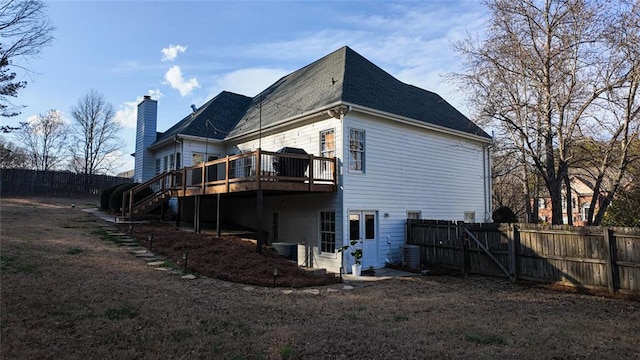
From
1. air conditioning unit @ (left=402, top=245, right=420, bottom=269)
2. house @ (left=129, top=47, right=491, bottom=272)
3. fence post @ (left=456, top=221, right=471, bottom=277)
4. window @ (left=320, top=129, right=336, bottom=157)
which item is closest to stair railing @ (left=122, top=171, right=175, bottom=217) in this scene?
house @ (left=129, top=47, right=491, bottom=272)

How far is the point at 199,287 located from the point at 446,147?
12046mm

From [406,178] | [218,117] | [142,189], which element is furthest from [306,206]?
[218,117]

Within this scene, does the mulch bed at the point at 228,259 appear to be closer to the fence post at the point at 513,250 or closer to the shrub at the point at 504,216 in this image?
the fence post at the point at 513,250

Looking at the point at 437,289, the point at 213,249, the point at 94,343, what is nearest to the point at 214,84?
the point at 213,249

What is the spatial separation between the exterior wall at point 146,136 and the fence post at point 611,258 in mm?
21138

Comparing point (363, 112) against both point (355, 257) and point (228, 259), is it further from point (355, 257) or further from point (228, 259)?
point (228, 259)

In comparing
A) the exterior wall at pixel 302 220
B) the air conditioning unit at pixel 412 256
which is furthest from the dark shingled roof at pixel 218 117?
the air conditioning unit at pixel 412 256

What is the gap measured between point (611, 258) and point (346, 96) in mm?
8422

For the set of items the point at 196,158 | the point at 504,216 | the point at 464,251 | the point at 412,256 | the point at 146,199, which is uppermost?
the point at 196,158

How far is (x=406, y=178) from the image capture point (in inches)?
565

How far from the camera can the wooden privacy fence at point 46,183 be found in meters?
24.8

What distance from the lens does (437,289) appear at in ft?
32.2

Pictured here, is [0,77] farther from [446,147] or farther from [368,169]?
[446,147]

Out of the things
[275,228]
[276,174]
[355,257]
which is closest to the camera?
[355,257]
